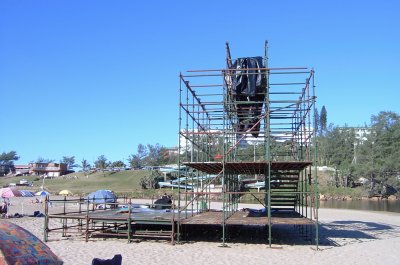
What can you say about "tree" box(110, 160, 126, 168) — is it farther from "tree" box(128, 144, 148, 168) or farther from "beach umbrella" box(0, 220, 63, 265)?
"beach umbrella" box(0, 220, 63, 265)

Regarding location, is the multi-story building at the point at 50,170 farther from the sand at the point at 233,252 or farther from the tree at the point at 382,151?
the sand at the point at 233,252

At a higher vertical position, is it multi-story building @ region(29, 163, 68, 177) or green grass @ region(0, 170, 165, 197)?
multi-story building @ region(29, 163, 68, 177)

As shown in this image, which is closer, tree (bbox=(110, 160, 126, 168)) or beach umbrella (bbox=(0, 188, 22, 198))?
beach umbrella (bbox=(0, 188, 22, 198))

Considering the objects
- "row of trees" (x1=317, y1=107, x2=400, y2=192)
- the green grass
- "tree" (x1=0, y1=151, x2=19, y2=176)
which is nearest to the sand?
the green grass

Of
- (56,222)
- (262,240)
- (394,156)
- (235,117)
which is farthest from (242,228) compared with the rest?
(394,156)

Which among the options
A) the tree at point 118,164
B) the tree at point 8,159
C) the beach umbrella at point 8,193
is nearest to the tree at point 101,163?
the tree at point 118,164

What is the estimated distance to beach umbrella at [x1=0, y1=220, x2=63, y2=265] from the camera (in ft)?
13.0

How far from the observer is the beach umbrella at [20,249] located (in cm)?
395

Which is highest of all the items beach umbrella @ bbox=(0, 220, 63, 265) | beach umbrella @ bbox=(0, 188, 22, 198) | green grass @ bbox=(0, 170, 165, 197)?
beach umbrella @ bbox=(0, 220, 63, 265)

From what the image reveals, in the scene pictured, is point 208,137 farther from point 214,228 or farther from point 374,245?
point 374,245

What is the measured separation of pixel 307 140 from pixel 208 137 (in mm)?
4787

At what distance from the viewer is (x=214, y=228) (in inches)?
802

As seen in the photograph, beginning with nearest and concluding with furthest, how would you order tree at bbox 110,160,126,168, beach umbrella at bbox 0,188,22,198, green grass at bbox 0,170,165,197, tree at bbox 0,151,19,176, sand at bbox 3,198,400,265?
1. sand at bbox 3,198,400,265
2. beach umbrella at bbox 0,188,22,198
3. green grass at bbox 0,170,165,197
4. tree at bbox 110,160,126,168
5. tree at bbox 0,151,19,176

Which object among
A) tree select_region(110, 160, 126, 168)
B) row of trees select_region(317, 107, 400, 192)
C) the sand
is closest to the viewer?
the sand
